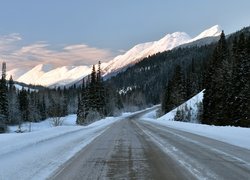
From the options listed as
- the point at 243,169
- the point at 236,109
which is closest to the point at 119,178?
the point at 243,169

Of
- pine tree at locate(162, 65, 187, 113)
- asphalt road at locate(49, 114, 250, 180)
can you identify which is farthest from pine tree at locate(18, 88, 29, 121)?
asphalt road at locate(49, 114, 250, 180)

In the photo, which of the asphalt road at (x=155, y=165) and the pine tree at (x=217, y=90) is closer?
the asphalt road at (x=155, y=165)

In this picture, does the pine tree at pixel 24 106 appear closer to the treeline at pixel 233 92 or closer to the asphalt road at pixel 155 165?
the treeline at pixel 233 92

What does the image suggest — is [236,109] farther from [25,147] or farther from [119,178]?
[119,178]

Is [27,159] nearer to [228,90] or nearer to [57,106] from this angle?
[228,90]

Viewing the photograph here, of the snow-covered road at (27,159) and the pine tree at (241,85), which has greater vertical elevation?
the pine tree at (241,85)

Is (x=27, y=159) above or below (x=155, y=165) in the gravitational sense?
above

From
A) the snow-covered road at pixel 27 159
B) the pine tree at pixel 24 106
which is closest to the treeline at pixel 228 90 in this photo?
the snow-covered road at pixel 27 159

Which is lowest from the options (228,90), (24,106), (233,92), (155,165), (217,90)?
(155,165)

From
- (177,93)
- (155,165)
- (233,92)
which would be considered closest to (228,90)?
(233,92)

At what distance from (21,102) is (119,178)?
386 ft

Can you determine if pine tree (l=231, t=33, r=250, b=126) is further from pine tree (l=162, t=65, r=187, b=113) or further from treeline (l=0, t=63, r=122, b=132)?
pine tree (l=162, t=65, r=187, b=113)

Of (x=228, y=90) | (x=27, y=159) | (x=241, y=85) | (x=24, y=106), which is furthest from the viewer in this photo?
(x=24, y=106)

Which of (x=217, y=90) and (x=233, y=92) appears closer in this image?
(x=233, y=92)
